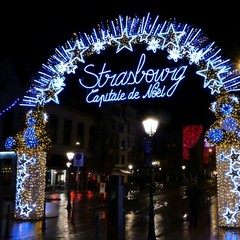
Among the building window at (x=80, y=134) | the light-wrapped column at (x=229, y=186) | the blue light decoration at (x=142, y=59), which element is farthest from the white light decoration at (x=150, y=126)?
the building window at (x=80, y=134)

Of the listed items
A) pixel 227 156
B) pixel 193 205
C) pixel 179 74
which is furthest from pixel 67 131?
pixel 227 156

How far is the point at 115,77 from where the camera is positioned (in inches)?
661

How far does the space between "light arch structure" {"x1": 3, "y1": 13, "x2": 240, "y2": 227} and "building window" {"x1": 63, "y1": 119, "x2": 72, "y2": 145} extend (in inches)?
1205

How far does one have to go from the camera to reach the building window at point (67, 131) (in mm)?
48731

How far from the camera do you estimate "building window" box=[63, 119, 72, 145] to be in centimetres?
4873

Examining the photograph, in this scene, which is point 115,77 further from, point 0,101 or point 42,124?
point 0,101

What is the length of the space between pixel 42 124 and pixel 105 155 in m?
23.7

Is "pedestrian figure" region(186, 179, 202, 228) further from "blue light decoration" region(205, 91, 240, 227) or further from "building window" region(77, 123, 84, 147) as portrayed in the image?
"building window" region(77, 123, 84, 147)

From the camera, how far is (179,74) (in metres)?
15.9

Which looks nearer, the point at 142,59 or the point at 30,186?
the point at 142,59

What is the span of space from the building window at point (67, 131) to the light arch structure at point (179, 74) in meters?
30.6

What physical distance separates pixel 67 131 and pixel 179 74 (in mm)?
34746

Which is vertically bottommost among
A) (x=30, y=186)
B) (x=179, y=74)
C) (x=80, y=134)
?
(x=30, y=186)

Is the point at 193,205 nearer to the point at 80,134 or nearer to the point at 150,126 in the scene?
the point at 150,126
